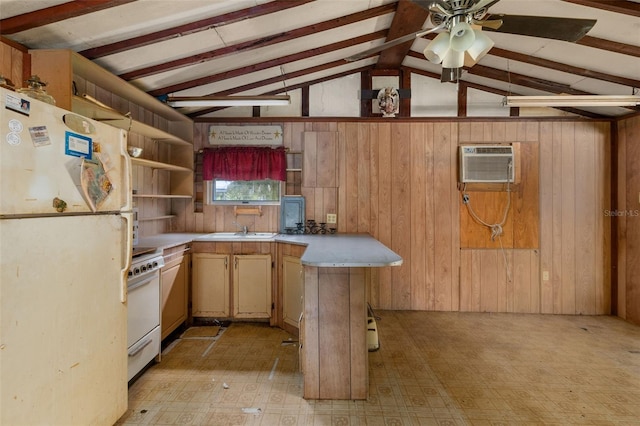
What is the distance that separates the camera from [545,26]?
1619 mm

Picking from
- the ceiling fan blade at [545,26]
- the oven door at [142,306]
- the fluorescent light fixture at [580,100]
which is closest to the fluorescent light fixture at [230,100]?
the oven door at [142,306]

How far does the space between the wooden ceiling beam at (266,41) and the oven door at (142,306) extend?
1.72m

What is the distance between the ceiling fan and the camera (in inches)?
60.1

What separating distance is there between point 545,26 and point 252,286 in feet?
10.1

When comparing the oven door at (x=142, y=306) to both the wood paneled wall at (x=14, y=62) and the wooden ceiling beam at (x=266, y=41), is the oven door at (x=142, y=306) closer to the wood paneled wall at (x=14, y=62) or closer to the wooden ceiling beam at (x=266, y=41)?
the wood paneled wall at (x=14, y=62)

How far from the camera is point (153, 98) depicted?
2814mm

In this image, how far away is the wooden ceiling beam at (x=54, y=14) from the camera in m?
1.68

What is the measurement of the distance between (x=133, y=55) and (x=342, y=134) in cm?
220

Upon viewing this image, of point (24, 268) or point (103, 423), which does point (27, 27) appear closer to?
point (24, 268)

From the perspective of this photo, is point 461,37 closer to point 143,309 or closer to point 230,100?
point 230,100

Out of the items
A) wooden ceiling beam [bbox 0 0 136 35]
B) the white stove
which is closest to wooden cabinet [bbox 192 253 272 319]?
the white stove

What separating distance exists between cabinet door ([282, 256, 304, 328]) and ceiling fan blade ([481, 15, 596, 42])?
2.34 meters

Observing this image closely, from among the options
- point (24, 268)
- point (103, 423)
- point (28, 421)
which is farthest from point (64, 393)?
point (24, 268)

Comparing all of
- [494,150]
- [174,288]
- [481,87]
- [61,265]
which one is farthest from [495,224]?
[61,265]
